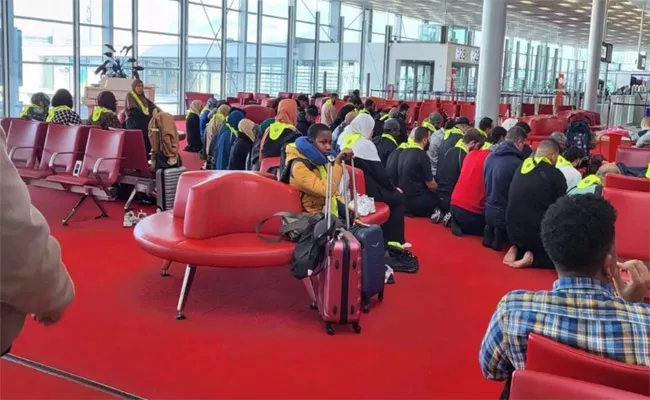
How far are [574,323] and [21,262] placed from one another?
133 cm

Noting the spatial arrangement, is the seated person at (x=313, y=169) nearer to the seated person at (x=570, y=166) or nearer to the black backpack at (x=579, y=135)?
the seated person at (x=570, y=166)

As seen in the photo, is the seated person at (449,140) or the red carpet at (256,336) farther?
the seated person at (449,140)

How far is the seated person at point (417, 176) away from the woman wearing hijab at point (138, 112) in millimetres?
2900

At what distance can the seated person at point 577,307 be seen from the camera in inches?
69.7

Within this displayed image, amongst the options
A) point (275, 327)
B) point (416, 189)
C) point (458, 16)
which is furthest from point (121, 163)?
point (458, 16)

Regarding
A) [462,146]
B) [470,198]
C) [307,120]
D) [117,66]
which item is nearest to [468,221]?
[470,198]

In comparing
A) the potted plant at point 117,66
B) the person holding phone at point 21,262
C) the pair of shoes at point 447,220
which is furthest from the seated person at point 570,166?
the potted plant at point 117,66

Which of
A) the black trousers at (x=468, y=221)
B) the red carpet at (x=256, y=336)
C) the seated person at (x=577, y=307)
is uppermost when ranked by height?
the seated person at (x=577, y=307)

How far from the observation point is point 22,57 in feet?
52.0

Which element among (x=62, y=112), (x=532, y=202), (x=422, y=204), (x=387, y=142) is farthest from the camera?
(x=387, y=142)

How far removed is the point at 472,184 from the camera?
6746mm

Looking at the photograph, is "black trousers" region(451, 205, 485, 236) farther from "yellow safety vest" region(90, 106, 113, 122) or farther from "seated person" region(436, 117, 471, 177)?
"yellow safety vest" region(90, 106, 113, 122)

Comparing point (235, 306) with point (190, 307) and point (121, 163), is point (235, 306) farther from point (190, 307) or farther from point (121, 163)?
point (121, 163)

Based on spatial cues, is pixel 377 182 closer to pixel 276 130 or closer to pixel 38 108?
pixel 276 130
